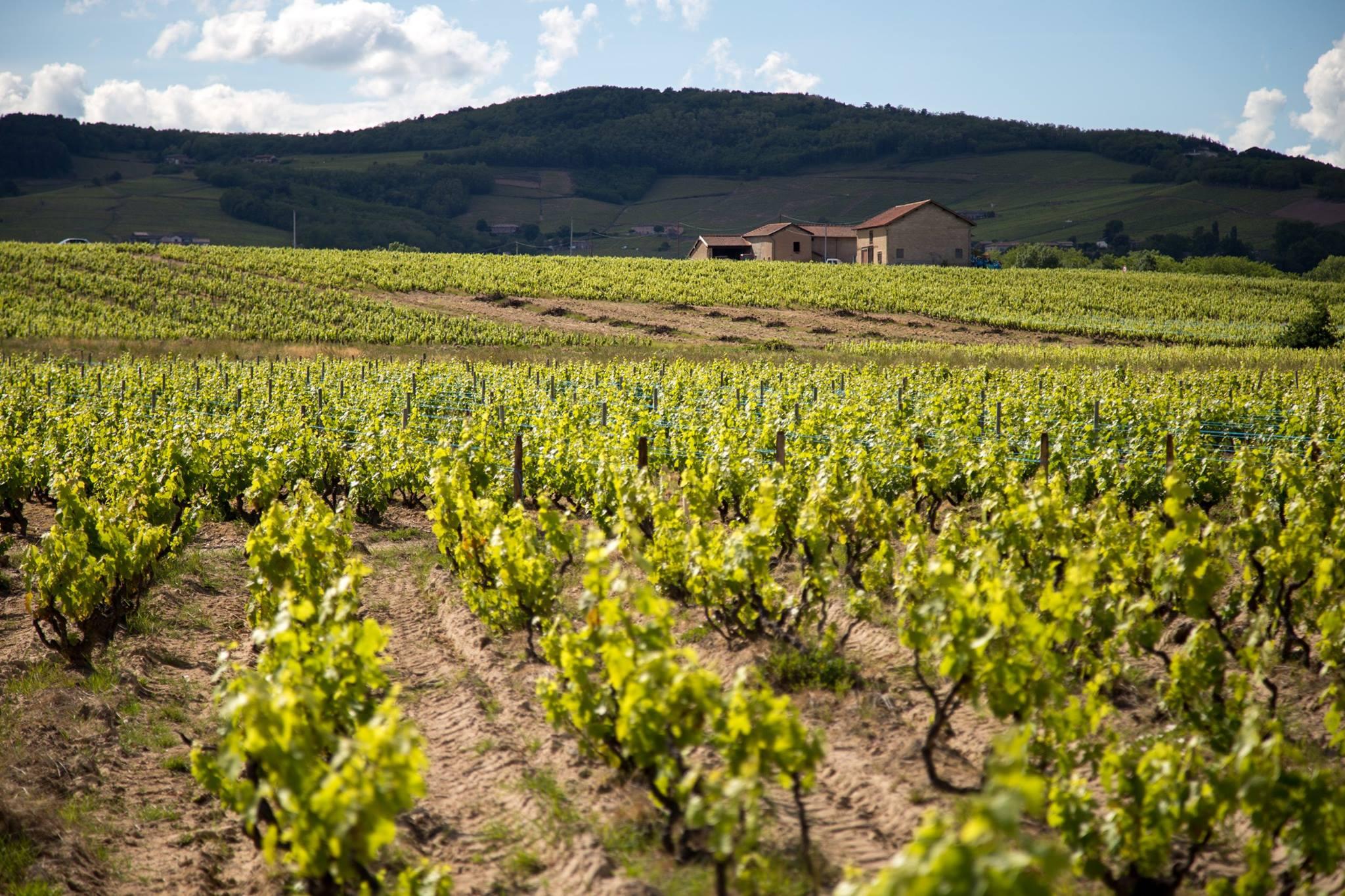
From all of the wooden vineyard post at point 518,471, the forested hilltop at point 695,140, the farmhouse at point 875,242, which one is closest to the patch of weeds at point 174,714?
the wooden vineyard post at point 518,471

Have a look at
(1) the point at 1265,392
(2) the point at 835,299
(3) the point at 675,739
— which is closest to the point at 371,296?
(2) the point at 835,299

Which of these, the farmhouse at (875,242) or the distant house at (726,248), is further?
the distant house at (726,248)

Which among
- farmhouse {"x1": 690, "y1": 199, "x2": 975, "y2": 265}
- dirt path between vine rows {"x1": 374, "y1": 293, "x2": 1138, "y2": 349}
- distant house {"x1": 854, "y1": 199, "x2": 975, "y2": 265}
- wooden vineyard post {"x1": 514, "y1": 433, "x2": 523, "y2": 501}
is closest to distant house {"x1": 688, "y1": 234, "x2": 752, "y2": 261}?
farmhouse {"x1": 690, "y1": 199, "x2": 975, "y2": 265}

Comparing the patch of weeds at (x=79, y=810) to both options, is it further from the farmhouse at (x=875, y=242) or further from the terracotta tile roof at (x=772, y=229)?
the terracotta tile roof at (x=772, y=229)

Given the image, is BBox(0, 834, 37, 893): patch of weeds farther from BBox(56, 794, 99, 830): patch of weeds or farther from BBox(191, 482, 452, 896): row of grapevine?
BBox(191, 482, 452, 896): row of grapevine

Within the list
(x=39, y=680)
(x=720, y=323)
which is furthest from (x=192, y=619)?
(x=720, y=323)

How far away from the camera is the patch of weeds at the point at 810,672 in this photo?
7496 mm

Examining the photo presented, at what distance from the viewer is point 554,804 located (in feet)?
19.8

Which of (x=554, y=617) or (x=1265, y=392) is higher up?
(x=1265, y=392)

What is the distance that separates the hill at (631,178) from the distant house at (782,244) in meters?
50.0

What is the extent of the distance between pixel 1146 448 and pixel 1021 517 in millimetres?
6969

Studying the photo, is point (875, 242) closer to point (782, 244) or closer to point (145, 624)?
point (782, 244)

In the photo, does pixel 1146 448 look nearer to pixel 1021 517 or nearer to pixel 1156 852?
pixel 1021 517

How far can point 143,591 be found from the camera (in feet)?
32.6
